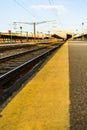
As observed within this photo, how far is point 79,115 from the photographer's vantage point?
192 inches

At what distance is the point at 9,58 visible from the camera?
18.5m

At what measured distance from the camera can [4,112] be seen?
16.8ft

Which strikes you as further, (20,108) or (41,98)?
(41,98)

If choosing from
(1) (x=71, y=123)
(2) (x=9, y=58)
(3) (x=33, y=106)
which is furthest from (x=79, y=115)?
(2) (x=9, y=58)

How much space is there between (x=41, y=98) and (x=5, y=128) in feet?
6.56

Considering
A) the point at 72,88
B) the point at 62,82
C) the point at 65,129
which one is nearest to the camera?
the point at 65,129

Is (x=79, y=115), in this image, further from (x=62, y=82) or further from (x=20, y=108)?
(x=62, y=82)

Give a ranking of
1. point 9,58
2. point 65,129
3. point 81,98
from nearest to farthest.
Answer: point 65,129 < point 81,98 < point 9,58

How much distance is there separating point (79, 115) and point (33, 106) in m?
0.96

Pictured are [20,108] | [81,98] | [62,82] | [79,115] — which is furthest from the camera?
[62,82]

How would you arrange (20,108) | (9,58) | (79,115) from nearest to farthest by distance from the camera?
(79,115), (20,108), (9,58)

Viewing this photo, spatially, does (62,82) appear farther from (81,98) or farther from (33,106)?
(33,106)

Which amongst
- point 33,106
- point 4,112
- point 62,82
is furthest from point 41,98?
point 62,82

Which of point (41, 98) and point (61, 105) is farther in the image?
point (41, 98)
